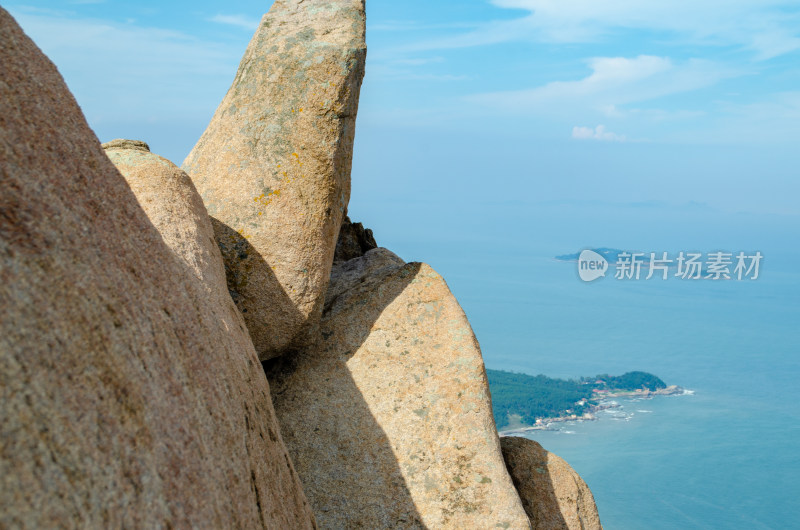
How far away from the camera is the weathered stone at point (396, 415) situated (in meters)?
6.91

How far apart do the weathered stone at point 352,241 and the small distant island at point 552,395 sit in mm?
53520

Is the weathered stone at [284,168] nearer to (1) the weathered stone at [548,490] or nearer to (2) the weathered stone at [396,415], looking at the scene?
(2) the weathered stone at [396,415]

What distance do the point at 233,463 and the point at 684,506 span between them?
9663 cm

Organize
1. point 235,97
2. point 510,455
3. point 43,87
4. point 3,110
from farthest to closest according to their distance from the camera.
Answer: point 510,455, point 235,97, point 43,87, point 3,110

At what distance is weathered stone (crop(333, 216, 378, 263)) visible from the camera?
11.1 m

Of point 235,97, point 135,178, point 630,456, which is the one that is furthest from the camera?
point 630,456

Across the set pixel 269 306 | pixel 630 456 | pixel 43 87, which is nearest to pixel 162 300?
pixel 43 87

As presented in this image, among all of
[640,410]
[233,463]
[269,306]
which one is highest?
[269,306]

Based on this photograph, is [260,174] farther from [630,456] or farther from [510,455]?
[630,456]

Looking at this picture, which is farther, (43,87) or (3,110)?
(43,87)

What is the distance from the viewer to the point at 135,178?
19.7 ft

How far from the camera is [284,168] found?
7539mm

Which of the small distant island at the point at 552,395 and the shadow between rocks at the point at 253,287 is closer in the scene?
the shadow between rocks at the point at 253,287

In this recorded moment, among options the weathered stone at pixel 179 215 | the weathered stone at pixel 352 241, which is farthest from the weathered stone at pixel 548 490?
the weathered stone at pixel 179 215
